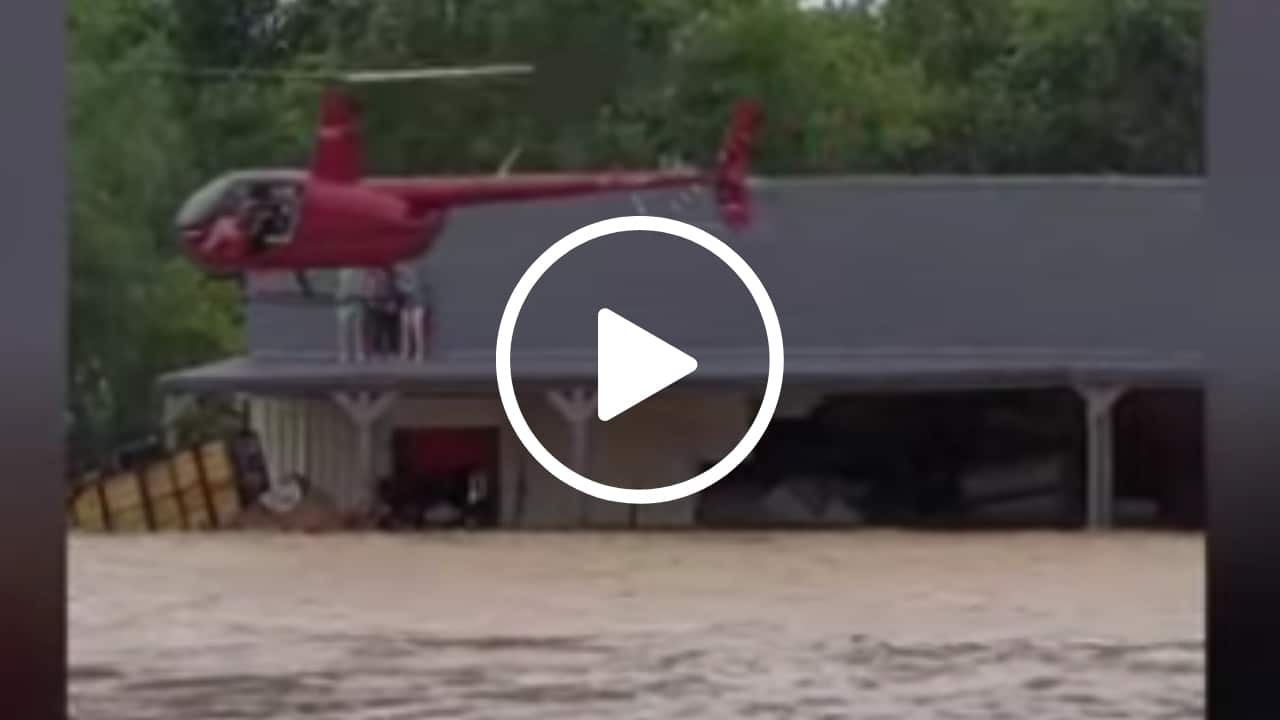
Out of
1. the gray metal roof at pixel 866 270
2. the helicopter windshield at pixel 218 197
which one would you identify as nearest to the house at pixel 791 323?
the gray metal roof at pixel 866 270

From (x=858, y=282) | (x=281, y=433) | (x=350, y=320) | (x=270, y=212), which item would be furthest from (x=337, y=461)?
(x=858, y=282)

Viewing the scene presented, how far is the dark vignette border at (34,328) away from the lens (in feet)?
7.25

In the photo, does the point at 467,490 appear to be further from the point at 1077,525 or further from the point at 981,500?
the point at 1077,525

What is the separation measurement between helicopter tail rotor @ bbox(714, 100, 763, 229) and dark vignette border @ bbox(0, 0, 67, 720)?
92 centimetres

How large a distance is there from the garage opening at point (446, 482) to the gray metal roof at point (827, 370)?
89 mm

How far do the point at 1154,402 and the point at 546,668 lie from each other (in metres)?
0.95

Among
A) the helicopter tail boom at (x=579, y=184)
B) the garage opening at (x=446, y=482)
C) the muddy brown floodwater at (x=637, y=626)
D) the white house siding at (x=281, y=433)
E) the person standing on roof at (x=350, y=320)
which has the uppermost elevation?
the helicopter tail boom at (x=579, y=184)

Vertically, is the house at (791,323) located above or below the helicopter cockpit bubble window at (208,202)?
below

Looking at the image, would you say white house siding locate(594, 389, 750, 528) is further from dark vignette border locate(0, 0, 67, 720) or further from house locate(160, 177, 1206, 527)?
dark vignette border locate(0, 0, 67, 720)

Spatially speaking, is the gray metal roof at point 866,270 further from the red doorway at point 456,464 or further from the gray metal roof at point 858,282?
the red doorway at point 456,464

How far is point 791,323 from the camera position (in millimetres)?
2246

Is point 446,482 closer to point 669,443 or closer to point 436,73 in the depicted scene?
point 669,443

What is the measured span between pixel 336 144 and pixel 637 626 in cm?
80

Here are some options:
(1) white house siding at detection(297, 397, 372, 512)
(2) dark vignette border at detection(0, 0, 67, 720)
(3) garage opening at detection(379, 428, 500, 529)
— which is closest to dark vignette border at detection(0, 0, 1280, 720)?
(2) dark vignette border at detection(0, 0, 67, 720)
